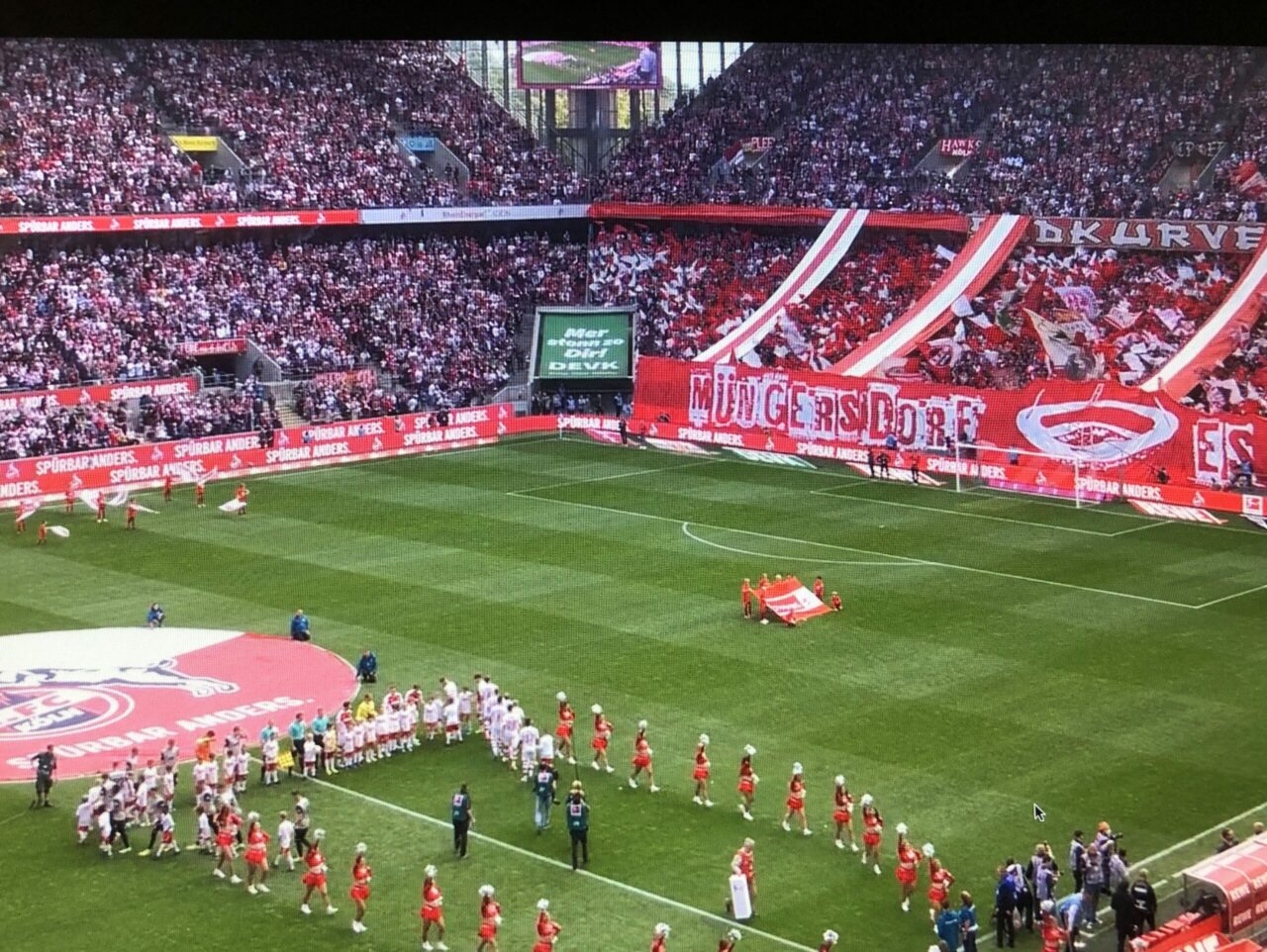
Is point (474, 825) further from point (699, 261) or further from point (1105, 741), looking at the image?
point (699, 261)

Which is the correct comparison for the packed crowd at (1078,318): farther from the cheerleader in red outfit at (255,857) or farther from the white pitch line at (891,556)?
the cheerleader in red outfit at (255,857)

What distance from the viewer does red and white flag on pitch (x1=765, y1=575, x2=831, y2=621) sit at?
2888 centimetres

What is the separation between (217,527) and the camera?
36.9 meters

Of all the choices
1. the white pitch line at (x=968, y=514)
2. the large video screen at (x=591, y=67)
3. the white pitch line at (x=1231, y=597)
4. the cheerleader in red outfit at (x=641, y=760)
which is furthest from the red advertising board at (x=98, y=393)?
the white pitch line at (x=1231, y=597)

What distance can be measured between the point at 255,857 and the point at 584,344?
34.6 metres

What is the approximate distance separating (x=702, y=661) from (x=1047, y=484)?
16013 mm

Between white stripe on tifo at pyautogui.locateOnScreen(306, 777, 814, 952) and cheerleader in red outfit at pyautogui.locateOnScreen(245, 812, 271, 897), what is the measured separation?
2501 millimetres

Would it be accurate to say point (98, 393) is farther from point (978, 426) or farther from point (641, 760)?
point (641, 760)

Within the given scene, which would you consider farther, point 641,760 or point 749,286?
point 749,286

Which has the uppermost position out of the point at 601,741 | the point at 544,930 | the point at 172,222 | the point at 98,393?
the point at 172,222

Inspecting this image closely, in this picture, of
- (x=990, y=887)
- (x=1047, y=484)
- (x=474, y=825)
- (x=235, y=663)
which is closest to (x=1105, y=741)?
(x=990, y=887)

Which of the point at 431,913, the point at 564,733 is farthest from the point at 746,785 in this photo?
the point at 431,913

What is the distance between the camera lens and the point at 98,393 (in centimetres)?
4319

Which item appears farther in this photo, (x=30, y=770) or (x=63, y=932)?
(x=30, y=770)
